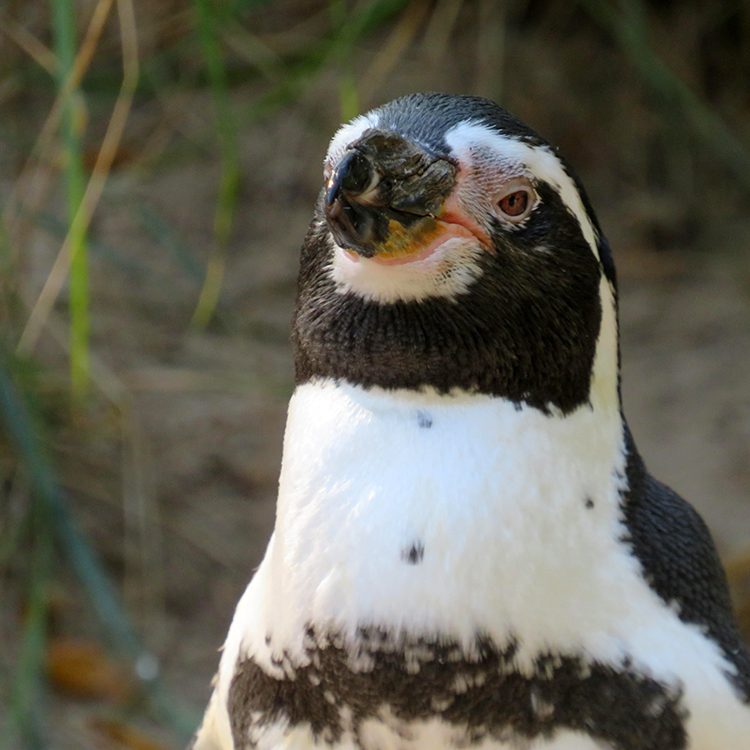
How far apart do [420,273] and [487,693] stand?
1.25 ft

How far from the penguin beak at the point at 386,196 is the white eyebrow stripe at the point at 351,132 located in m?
0.06

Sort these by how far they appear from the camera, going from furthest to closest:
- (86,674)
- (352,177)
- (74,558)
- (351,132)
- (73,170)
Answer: (86,674), (74,558), (73,170), (351,132), (352,177)

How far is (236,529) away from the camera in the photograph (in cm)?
322

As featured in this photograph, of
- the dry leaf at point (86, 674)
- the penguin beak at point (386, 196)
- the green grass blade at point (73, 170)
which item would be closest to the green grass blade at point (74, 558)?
the dry leaf at point (86, 674)

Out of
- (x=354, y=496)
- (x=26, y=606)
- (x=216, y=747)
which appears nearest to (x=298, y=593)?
(x=354, y=496)

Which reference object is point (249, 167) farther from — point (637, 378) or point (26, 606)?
point (26, 606)

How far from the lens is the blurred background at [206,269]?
2.61m

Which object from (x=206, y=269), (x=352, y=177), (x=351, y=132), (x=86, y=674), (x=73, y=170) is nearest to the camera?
(x=352, y=177)

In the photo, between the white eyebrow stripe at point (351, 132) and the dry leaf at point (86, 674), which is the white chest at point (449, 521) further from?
the dry leaf at point (86, 674)

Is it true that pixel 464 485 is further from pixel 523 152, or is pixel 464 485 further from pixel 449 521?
pixel 523 152

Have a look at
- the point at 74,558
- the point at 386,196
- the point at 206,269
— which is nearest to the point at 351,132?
the point at 386,196

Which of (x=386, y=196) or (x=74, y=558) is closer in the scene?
(x=386, y=196)

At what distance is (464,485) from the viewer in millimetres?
1271

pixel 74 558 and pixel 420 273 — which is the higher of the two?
pixel 420 273
